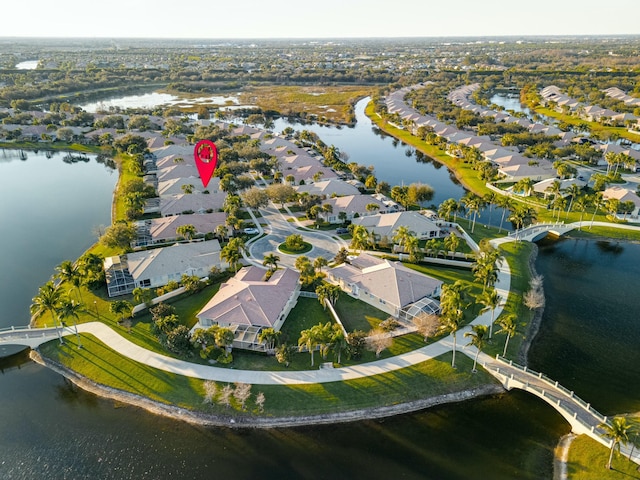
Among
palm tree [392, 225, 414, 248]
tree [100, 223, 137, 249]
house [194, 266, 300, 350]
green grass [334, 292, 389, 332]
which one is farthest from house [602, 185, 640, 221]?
tree [100, 223, 137, 249]

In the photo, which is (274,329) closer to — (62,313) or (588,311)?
(62,313)

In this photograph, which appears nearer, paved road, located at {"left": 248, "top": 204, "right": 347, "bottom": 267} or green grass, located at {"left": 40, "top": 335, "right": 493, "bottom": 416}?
green grass, located at {"left": 40, "top": 335, "right": 493, "bottom": 416}

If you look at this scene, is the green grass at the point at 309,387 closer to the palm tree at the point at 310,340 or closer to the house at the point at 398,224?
the palm tree at the point at 310,340

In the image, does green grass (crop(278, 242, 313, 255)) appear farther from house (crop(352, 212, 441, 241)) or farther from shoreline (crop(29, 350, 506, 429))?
shoreline (crop(29, 350, 506, 429))

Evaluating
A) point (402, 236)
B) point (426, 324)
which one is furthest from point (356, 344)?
point (402, 236)

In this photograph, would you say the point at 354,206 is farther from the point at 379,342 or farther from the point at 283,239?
the point at 379,342

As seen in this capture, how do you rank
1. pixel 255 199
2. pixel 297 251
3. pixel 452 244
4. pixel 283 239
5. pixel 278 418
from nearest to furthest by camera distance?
pixel 278 418 → pixel 452 244 → pixel 297 251 → pixel 283 239 → pixel 255 199

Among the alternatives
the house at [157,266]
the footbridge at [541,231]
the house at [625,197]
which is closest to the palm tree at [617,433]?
the footbridge at [541,231]
